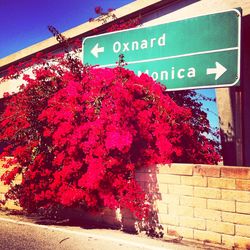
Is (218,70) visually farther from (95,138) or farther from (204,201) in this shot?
(95,138)

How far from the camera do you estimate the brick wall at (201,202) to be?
4.57 m

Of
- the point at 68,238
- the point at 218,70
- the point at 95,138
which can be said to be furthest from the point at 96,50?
the point at 68,238

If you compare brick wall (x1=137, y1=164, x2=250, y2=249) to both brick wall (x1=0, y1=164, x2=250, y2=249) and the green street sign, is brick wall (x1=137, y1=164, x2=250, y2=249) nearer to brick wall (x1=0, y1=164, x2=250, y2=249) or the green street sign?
brick wall (x1=0, y1=164, x2=250, y2=249)

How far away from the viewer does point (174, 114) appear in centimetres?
600

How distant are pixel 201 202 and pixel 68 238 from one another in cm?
230

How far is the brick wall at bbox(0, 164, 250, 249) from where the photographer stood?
4570 millimetres

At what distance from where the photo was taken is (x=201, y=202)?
492cm

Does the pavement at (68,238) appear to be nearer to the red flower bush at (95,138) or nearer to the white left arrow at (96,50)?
the red flower bush at (95,138)

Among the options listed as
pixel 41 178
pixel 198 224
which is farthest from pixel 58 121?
pixel 198 224

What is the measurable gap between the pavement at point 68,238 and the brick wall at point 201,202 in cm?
33

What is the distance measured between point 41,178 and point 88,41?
352 cm

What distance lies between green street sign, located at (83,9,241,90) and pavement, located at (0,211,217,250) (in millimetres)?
2989

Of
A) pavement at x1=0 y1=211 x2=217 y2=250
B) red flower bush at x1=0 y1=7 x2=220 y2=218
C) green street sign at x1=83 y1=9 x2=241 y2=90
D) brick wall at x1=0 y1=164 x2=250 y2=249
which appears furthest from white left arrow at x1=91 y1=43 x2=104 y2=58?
pavement at x1=0 y1=211 x2=217 y2=250

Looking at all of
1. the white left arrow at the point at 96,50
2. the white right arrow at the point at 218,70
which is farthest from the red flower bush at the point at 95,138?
the white right arrow at the point at 218,70
